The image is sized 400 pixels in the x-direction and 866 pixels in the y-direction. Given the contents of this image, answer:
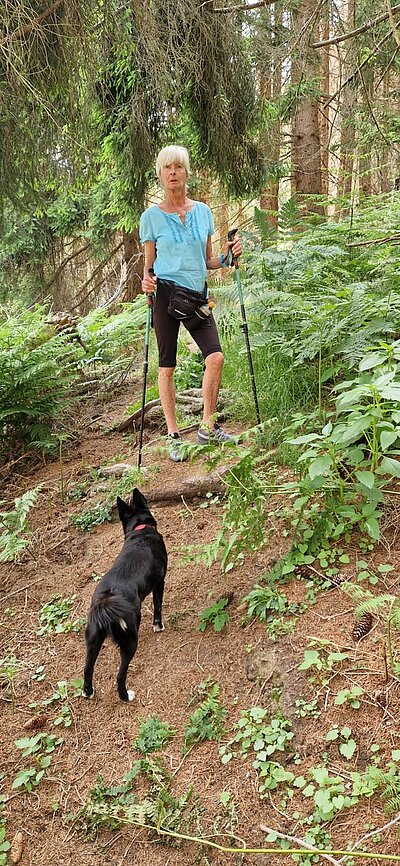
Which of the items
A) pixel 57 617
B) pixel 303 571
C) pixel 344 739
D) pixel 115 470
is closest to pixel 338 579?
pixel 303 571

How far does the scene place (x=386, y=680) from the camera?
7.54 ft

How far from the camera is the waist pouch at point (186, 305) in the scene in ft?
14.3

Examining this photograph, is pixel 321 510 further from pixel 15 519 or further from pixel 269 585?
pixel 15 519

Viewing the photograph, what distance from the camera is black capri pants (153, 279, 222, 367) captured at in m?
4.45

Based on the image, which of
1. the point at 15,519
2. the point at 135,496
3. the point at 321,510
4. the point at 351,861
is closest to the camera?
the point at 351,861

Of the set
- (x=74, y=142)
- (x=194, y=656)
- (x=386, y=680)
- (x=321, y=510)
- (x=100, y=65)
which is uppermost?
(x=100, y=65)

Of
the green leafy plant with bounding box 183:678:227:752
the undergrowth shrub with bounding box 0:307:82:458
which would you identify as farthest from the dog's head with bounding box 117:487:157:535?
the undergrowth shrub with bounding box 0:307:82:458

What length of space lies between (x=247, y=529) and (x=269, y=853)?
1.36m

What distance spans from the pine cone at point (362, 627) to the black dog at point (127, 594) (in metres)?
1.02

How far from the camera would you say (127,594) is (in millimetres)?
2771

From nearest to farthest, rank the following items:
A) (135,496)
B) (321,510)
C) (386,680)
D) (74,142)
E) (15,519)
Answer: (386,680), (321,510), (135,496), (15,519), (74,142)

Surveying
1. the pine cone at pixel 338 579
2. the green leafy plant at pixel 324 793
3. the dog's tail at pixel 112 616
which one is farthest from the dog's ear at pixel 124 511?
the green leafy plant at pixel 324 793

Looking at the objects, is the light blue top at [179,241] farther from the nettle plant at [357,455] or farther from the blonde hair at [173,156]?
the nettle plant at [357,455]

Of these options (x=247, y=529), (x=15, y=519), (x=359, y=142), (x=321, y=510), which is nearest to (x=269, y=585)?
(x=247, y=529)
